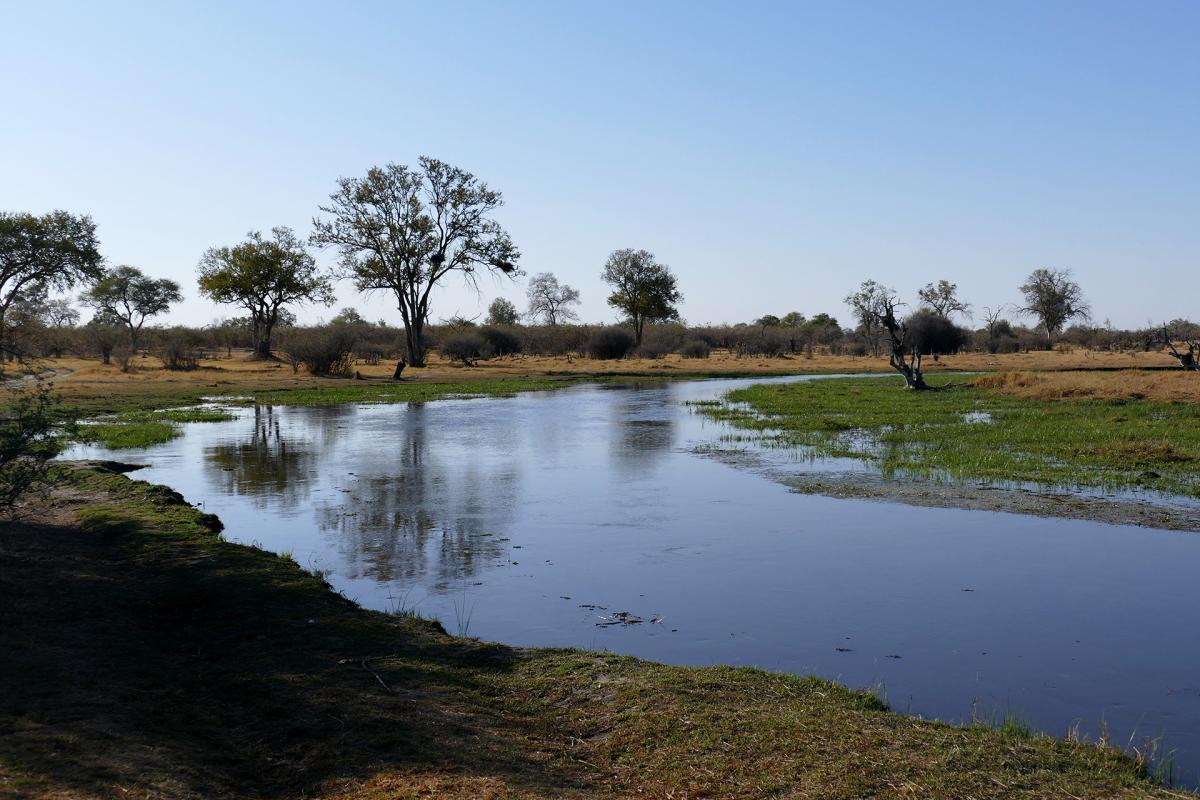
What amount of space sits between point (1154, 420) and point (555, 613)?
19.7 m

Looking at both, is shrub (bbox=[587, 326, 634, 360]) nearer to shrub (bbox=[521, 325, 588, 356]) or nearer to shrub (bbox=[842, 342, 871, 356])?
shrub (bbox=[521, 325, 588, 356])

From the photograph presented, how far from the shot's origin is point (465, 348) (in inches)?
2889

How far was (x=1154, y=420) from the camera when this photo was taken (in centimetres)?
2261

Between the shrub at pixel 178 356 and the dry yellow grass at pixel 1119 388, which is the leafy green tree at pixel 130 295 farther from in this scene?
the dry yellow grass at pixel 1119 388

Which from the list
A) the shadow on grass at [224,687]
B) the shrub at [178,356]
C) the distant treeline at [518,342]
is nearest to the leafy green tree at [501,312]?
the distant treeline at [518,342]

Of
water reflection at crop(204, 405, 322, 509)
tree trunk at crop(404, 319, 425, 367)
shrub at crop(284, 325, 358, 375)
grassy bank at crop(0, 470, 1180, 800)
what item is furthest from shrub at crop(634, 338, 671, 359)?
grassy bank at crop(0, 470, 1180, 800)

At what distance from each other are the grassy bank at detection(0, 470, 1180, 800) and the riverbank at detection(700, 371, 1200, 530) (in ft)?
29.1

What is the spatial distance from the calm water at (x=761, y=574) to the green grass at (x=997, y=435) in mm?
3561

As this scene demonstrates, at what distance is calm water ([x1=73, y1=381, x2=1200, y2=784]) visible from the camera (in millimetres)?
7230

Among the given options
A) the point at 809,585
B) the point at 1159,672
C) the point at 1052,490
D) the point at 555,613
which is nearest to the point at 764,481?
the point at 1052,490

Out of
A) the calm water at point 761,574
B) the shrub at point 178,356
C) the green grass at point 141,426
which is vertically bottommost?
the calm water at point 761,574

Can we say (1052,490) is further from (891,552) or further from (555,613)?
(555,613)

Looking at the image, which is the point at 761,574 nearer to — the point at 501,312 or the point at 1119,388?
the point at 1119,388

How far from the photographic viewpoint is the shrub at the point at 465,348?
72938 mm
